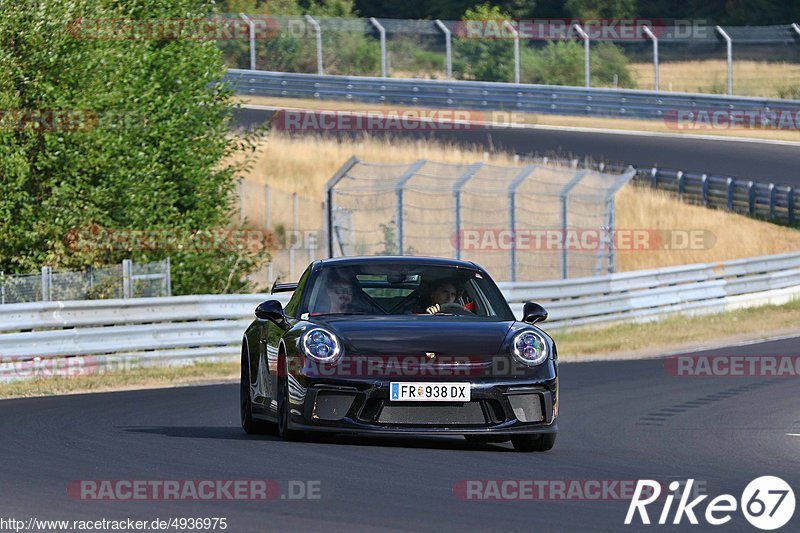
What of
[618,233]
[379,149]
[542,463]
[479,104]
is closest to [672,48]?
[479,104]

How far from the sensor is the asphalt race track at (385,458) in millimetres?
7320

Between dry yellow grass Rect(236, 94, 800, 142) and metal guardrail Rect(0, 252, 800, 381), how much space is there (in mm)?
17926

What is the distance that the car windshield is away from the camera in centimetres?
1075

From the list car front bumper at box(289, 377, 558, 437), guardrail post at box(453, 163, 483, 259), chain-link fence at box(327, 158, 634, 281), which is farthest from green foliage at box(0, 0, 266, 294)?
car front bumper at box(289, 377, 558, 437)

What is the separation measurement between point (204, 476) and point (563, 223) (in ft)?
57.5

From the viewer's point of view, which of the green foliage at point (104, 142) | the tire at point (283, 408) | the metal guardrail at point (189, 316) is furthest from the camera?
the green foliage at point (104, 142)

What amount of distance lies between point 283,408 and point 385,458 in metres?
1.06

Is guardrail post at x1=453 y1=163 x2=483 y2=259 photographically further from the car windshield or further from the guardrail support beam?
the guardrail support beam

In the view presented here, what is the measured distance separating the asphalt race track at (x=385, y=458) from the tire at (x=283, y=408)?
0.49 feet

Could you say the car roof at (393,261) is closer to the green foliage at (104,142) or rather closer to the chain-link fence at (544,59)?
the green foliage at (104,142)

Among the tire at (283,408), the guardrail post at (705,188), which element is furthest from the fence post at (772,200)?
the tire at (283,408)

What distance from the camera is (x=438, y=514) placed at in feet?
24.0

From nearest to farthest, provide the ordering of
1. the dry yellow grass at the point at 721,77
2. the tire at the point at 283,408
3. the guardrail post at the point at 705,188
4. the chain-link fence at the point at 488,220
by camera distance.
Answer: the tire at the point at 283,408 → the chain-link fence at the point at 488,220 → the guardrail post at the point at 705,188 → the dry yellow grass at the point at 721,77

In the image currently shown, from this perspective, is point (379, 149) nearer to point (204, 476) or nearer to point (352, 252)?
point (352, 252)
